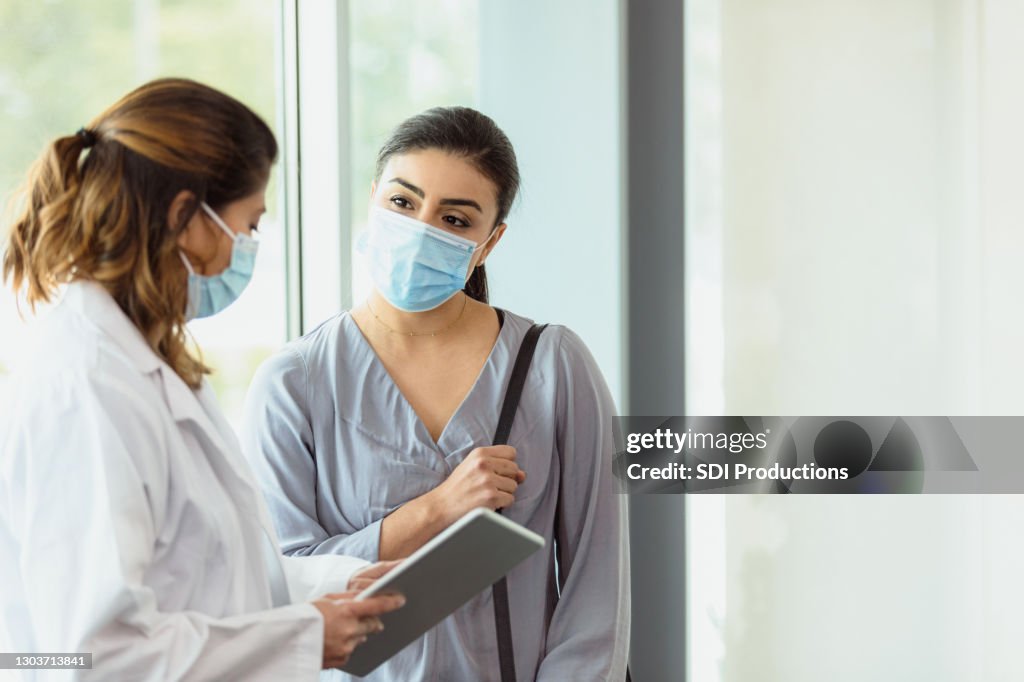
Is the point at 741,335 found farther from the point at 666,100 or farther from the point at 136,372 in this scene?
the point at 136,372

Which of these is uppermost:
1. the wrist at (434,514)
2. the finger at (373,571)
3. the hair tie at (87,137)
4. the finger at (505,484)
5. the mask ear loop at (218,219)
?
the hair tie at (87,137)

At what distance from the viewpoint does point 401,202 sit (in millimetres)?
1654

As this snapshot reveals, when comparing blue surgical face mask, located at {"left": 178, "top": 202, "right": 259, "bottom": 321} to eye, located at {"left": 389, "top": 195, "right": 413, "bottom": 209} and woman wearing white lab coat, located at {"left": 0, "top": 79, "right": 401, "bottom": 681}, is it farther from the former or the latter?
eye, located at {"left": 389, "top": 195, "right": 413, "bottom": 209}

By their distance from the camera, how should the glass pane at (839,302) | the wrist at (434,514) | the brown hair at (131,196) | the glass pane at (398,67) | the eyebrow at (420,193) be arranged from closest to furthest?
1. the brown hair at (131,196)
2. the wrist at (434,514)
3. the eyebrow at (420,193)
4. the glass pane at (398,67)
5. the glass pane at (839,302)

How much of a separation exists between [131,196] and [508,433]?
29.4 inches

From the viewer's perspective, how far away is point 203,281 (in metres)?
1.18

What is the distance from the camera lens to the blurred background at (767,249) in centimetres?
261

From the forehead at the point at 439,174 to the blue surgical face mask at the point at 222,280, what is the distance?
0.47 meters

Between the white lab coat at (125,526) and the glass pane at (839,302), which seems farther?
the glass pane at (839,302)

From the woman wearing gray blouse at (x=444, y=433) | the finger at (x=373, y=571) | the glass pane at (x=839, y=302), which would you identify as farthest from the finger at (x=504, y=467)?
the glass pane at (x=839, y=302)

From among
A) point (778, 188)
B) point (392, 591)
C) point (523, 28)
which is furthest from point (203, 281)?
point (778, 188)

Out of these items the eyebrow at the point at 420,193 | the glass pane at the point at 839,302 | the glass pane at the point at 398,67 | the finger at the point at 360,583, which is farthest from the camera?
the glass pane at the point at 839,302

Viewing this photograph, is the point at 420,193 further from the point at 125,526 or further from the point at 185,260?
the point at 125,526

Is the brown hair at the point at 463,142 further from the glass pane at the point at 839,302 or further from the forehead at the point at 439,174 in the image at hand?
the glass pane at the point at 839,302
